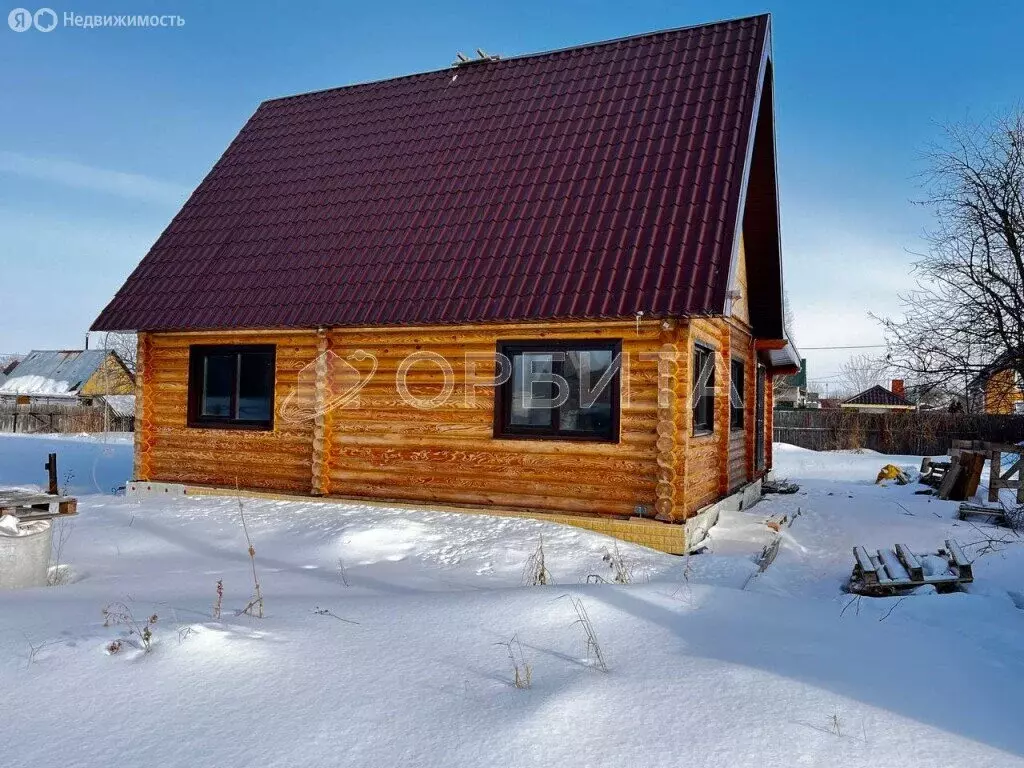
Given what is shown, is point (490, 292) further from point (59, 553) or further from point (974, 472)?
point (974, 472)

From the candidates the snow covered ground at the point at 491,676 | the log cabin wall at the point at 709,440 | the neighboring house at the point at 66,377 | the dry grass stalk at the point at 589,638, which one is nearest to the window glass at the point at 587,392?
the log cabin wall at the point at 709,440

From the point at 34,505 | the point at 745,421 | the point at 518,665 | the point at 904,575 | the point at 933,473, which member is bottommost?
the point at 904,575

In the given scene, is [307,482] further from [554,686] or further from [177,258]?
[554,686]

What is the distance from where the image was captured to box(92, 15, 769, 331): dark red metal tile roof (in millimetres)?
8867

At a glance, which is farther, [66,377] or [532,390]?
[66,377]

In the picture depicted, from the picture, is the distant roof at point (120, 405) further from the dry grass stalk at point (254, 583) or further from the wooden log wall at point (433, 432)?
the dry grass stalk at point (254, 583)

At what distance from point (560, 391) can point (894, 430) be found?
826 inches

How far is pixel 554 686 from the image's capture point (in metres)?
3.46

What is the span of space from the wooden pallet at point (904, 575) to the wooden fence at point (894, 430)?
1977 cm

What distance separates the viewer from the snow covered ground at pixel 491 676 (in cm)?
290

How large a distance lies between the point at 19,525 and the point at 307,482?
15.3 feet

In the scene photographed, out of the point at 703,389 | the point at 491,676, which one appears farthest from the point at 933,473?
the point at 491,676

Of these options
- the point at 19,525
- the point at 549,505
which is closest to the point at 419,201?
the point at 549,505

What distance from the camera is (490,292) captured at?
30.2ft
